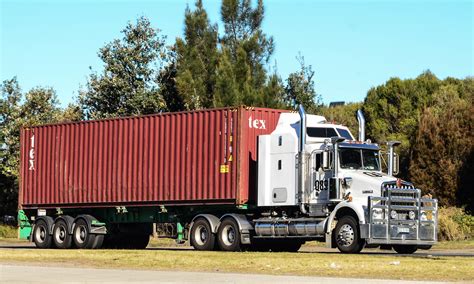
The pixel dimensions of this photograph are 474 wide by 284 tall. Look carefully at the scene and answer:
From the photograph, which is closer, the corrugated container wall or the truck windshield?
the truck windshield

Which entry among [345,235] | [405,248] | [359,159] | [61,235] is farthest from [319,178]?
[61,235]

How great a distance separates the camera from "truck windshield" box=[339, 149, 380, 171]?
28.0 meters

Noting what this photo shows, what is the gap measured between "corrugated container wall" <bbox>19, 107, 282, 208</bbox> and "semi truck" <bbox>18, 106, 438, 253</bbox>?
0.12ft

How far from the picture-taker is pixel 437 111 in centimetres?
5419

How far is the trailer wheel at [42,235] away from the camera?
34.2 meters

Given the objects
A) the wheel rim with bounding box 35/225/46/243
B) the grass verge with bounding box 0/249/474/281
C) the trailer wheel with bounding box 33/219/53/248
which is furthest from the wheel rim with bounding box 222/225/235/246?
the wheel rim with bounding box 35/225/46/243

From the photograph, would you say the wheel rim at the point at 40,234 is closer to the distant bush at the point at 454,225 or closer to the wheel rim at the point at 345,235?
the wheel rim at the point at 345,235

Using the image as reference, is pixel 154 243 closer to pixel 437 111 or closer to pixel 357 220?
pixel 357 220

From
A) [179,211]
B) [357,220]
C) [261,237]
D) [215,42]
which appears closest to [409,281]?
[357,220]

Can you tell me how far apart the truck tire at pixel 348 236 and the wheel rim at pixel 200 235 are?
184 inches

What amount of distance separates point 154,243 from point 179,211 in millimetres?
8972

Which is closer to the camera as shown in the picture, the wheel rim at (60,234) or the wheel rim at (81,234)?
the wheel rim at (81,234)

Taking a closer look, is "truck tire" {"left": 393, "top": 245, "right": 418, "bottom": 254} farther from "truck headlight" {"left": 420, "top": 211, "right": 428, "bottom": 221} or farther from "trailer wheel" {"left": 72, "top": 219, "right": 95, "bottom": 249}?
"trailer wheel" {"left": 72, "top": 219, "right": 95, "bottom": 249}

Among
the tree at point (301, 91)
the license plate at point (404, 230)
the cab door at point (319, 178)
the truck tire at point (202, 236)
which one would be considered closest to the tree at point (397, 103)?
the tree at point (301, 91)
